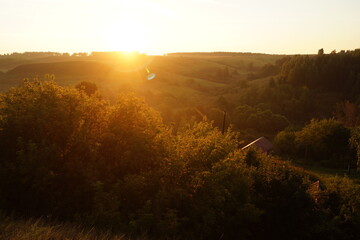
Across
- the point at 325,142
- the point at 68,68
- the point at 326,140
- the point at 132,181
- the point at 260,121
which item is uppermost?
the point at 132,181

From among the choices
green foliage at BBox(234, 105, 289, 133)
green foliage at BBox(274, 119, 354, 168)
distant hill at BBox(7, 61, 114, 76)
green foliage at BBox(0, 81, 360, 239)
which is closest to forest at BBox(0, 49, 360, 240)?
green foliage at BBox(0, 81, 360, 239)

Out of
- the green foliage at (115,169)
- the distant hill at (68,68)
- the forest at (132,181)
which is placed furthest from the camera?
the distant hill at (68,68)

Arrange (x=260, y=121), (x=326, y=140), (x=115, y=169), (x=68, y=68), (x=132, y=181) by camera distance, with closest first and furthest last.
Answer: (x=132, y=181), (x=115, y=169), (x=326, y=140), (x=260, y=121), (x=68, y=68)

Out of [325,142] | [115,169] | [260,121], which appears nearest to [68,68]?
[260,121]

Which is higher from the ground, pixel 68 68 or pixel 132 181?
pixel 132 181

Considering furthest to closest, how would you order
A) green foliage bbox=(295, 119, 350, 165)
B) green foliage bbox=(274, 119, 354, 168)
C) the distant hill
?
the distant hill → green foliage bbox=(295, 119, 350, 165) → green foliage bbox=(274, 119, 354, 168)

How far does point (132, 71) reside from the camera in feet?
418

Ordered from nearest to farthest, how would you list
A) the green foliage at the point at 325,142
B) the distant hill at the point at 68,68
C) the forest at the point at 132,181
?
the forest at the point at 132,181 → the green foliage at the point at 325,142 → the distant hill at the point at 68,68

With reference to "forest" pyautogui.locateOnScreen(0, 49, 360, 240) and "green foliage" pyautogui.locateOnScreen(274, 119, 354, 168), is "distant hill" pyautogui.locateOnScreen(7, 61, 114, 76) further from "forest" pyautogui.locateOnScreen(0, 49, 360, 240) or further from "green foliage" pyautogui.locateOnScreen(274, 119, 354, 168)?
"forest" pyautogui.locateOnScreen(0, 49, 360, 240)

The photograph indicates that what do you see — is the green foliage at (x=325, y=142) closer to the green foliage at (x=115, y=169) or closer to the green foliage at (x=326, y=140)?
the green foliage at (x=326, y=140)

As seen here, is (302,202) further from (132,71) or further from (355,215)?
(132,71)

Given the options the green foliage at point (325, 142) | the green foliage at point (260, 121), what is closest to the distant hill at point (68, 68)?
the green foliage at point (260, 121)

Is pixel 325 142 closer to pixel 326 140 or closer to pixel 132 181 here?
pixel 326 140

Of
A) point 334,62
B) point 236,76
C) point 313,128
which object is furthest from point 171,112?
point 236,76
